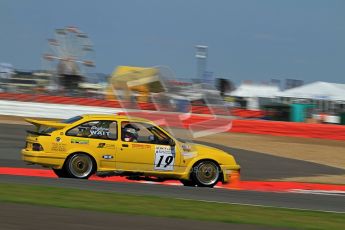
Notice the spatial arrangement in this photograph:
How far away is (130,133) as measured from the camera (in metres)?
11.1

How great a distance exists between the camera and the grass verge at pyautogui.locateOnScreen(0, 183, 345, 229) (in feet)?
22.1

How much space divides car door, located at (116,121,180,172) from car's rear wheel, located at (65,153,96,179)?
52cm

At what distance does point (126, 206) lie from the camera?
7184 mm

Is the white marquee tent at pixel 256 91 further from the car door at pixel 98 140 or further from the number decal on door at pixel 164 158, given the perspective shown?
the car door at pixel 98 140

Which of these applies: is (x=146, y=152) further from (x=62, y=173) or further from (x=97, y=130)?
(x=62, y=173)

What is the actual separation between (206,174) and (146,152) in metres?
1.26

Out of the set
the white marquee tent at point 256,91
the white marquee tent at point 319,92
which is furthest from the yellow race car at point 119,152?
the white marquee tent at point 256,91

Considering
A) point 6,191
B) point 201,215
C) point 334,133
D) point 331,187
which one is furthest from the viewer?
point 334,133

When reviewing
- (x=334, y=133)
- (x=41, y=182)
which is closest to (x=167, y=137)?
(x=41, y=182)

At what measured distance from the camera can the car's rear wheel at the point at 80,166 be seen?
10.8m

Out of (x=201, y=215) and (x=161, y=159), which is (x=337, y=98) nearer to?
(x=161, y=159)

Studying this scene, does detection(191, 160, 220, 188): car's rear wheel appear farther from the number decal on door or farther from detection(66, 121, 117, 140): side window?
detection(66, 121, 117, 140): side window

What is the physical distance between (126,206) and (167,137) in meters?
4.22

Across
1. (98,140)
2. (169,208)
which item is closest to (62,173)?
(98,140)
